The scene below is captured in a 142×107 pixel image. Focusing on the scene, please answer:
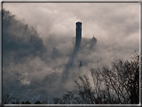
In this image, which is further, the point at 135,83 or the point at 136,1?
the point at 135,83

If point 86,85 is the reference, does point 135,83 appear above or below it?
above

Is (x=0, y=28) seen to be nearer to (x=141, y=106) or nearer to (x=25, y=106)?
(x=25, y=106)

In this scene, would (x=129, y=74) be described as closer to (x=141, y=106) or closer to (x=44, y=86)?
(x=141, y=106)

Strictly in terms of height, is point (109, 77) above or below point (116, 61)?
below

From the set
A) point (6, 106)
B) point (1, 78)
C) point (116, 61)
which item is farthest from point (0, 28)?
point (116, 61)

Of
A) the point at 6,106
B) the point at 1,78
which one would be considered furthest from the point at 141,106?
the point at 1,78

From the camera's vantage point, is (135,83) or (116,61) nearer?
(135,83)

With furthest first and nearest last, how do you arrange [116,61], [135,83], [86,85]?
1. [86,85]
2. [116,61]
3. [135,83]

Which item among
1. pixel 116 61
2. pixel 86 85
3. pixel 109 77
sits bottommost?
pixel 86 85

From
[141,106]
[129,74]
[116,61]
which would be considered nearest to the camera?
[141,106]
